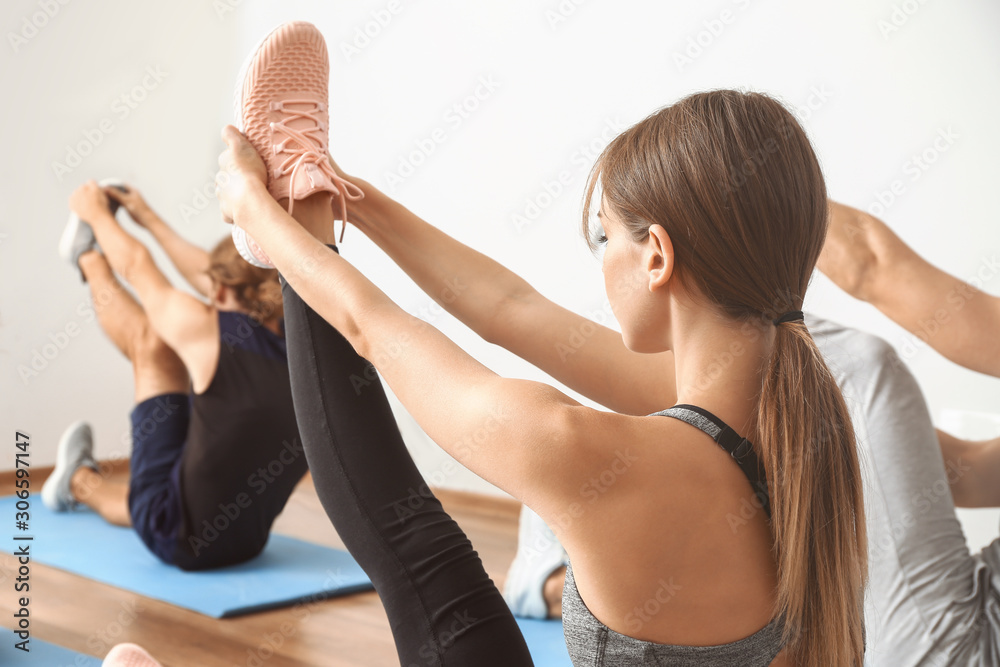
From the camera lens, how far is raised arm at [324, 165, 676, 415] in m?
1.14

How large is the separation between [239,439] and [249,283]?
40 centimetres

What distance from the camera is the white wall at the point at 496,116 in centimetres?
223

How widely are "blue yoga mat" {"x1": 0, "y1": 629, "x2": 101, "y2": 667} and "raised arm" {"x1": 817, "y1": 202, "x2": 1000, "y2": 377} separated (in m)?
1.49

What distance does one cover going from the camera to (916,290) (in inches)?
53.3

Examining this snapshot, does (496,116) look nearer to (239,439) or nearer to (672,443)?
(239,439)

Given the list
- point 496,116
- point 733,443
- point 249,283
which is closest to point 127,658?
point 733,443

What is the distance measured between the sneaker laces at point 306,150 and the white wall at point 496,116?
174 cm

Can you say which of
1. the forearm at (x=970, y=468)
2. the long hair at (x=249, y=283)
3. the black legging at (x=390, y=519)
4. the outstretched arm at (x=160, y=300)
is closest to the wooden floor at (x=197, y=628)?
the outstretched arm at (x=160, y=300)

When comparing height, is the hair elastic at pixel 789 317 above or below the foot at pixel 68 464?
above

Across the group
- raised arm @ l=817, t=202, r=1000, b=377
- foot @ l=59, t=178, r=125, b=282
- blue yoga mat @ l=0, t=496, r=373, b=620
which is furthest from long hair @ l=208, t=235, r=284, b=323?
raised arm @ l=817, t=202, r=1000, b=377

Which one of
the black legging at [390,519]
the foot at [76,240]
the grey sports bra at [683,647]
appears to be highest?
the grey sports bra at [683,647]

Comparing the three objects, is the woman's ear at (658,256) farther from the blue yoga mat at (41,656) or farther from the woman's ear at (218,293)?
the woman's ear at (218,293)

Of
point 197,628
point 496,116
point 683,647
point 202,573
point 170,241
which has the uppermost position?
point 496,116

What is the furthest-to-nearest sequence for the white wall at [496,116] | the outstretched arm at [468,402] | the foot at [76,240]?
the foot at [76,240] → the white wall at [496,116] → the outstretched arm at [468,402]
